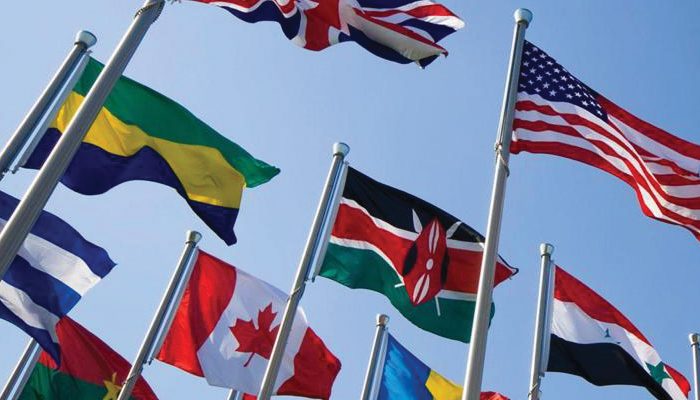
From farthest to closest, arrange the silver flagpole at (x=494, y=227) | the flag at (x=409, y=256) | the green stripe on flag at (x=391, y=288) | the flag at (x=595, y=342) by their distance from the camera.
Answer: the flag at (x=595, y=342), the flag at (x=409, y=256), the green stripe on flag at (x=391, y=288), the silver flagpole at (x=494, y=227)

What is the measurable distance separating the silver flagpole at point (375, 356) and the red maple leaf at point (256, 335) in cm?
250

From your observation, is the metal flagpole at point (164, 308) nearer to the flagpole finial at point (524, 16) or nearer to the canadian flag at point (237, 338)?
the canadian flag at point (237, 338)

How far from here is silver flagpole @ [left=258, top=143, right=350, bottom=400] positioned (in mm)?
11537

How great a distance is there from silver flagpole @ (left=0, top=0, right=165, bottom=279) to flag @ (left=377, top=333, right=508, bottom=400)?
9.60m

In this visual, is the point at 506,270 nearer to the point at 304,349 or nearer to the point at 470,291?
the point at 470,291

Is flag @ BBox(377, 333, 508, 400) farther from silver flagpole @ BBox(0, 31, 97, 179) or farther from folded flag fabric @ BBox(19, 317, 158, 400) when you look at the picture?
silver flagpole @ BBox(0, 31, 97, 179)

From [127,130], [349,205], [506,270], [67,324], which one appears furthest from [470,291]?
[67,324]

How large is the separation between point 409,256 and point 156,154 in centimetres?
447

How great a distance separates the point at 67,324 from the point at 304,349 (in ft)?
13.3

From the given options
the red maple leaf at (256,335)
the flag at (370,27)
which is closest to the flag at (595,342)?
the red maple leaf at (256,335)

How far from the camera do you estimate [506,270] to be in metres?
13.7

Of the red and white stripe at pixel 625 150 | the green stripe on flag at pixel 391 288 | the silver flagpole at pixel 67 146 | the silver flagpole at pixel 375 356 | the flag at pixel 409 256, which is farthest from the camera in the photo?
the silver flagpole at pixel 375 356

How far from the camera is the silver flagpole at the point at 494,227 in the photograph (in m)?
8.64

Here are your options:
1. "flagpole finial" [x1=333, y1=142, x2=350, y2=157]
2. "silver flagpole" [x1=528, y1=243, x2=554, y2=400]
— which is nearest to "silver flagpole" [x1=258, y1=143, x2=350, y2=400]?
"flagpole finial" [x1=333, y1=142, x2=350, y2=157]
